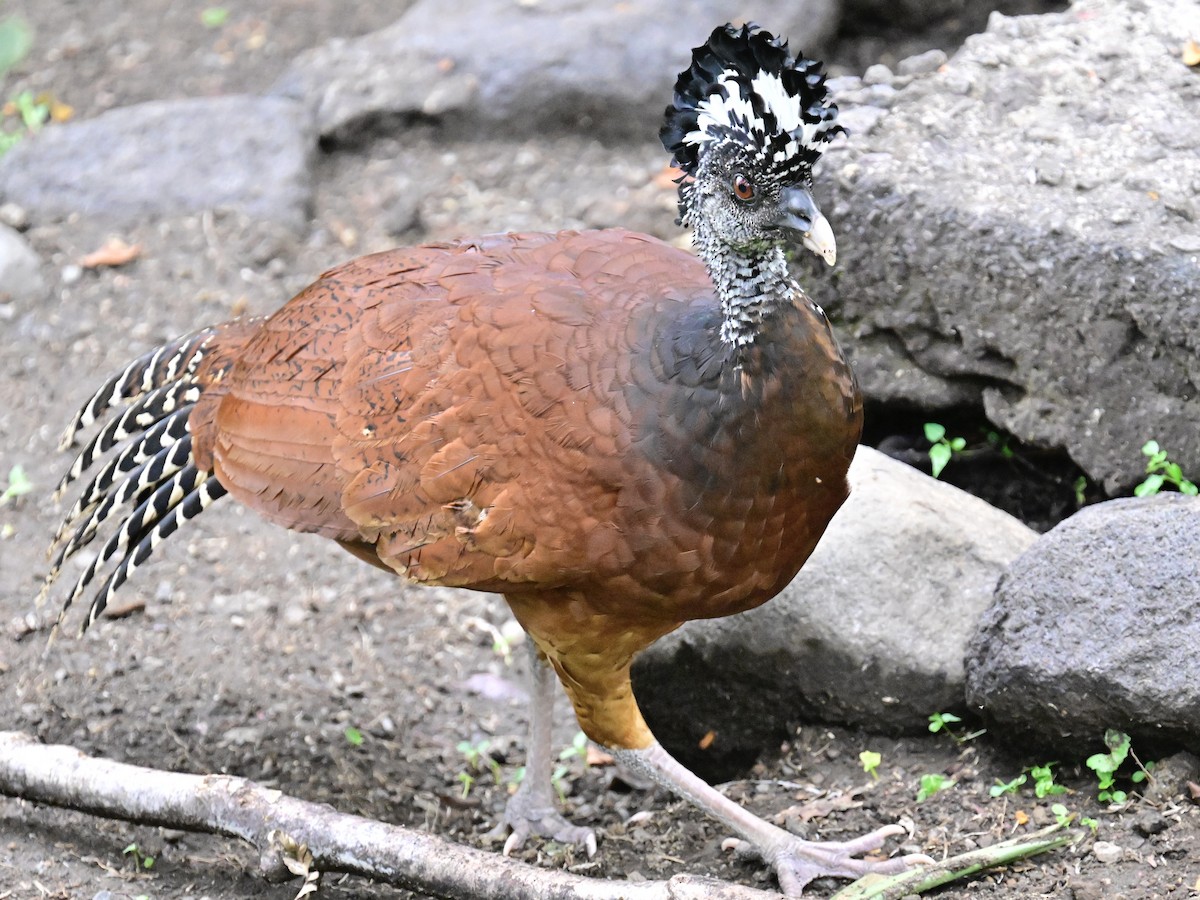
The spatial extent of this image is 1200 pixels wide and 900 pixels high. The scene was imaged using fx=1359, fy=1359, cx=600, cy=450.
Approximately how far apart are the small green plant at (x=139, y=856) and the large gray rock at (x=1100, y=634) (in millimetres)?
2492

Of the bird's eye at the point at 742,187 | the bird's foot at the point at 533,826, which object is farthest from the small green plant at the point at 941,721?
the bird's eye at the point at 742,187

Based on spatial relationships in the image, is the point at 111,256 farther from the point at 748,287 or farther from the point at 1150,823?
the point at 1150,823

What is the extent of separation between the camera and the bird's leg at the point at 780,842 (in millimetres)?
3716

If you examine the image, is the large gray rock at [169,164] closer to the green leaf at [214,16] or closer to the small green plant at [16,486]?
the green leaf at [214,16]

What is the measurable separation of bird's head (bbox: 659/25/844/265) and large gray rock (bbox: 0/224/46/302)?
4.64 meters

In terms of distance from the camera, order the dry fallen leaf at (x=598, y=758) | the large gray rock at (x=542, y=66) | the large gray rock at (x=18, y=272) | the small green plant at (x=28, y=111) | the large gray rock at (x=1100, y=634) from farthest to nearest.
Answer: the small green plant at (x=28, y=111) → the large gray rock at (x=542, y=66) → the large gray rock at (x=18, y=272) → the dry fallen leaf at (x=598, y=758) → the large gray rock at (x=1100, y=634)

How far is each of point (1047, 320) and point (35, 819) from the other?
3549 millimetres

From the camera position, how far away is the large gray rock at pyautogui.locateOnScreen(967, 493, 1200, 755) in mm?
3449

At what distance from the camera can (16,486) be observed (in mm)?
5836

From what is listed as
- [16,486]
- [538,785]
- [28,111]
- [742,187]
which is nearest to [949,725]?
[538,785]

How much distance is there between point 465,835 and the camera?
4.49 metres

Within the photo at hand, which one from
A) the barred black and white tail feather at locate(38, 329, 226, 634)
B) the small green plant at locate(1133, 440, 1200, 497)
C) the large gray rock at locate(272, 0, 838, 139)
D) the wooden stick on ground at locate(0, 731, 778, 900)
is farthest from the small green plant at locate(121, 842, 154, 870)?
the large gray rock at locate(272, 0, 838, 139)

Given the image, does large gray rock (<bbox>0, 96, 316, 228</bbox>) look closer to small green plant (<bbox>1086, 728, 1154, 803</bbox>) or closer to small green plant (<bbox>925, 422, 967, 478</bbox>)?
small green plant (<bbox>925, 422, 967, 478</bbox>)

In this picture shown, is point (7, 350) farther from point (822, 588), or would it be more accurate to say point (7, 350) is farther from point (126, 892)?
point (822, 588)
